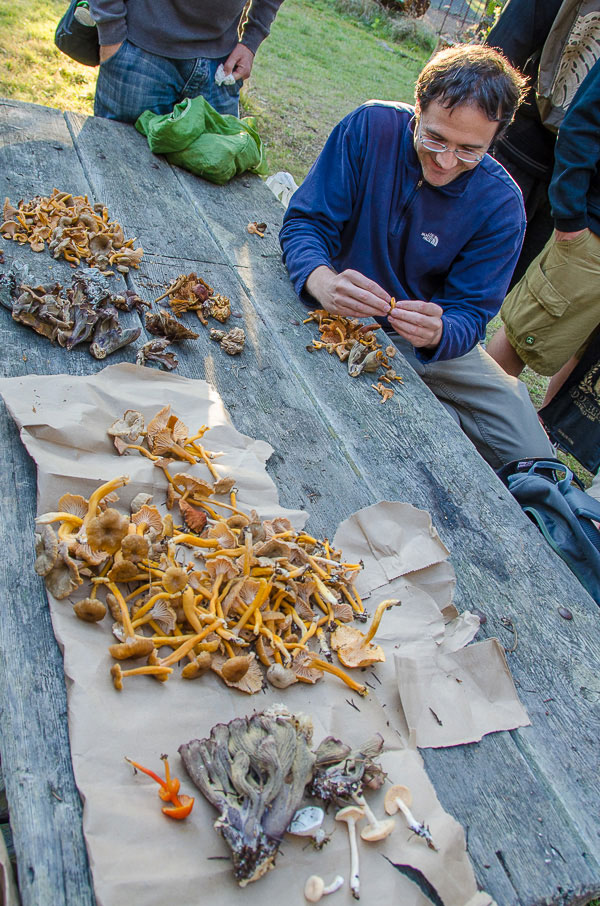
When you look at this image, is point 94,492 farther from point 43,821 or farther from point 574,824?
point 574,824

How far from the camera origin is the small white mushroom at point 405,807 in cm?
105

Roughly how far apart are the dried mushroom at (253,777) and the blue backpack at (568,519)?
1.15 m

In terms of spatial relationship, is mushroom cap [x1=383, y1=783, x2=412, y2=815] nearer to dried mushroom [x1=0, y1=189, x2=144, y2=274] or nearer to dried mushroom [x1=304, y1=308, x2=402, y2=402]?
dried mushroom [x1=304, y1=308, x2=402, y2=402]

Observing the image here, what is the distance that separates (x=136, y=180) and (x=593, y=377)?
269 centimetres

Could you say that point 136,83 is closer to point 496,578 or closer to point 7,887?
point 496,578

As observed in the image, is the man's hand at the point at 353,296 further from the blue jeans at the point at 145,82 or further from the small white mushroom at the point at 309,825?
the blue jeans at the point at 145,82

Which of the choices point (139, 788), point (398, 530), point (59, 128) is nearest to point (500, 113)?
point (398, 530)

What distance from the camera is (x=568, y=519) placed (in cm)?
197

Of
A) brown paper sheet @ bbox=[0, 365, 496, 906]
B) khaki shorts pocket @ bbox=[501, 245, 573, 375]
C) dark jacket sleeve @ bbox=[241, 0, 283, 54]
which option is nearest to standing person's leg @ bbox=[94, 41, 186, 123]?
dark jacket sleeve @ bbox=[241, 0, 283, 54]

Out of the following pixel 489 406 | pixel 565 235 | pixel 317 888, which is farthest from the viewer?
pixel 565 235

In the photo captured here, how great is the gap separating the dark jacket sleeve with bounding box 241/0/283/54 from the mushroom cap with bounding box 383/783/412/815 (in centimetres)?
404

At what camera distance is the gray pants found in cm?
285

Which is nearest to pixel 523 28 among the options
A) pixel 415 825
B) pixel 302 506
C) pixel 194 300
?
pixel 194 300

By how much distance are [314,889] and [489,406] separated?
2276 millimetres
